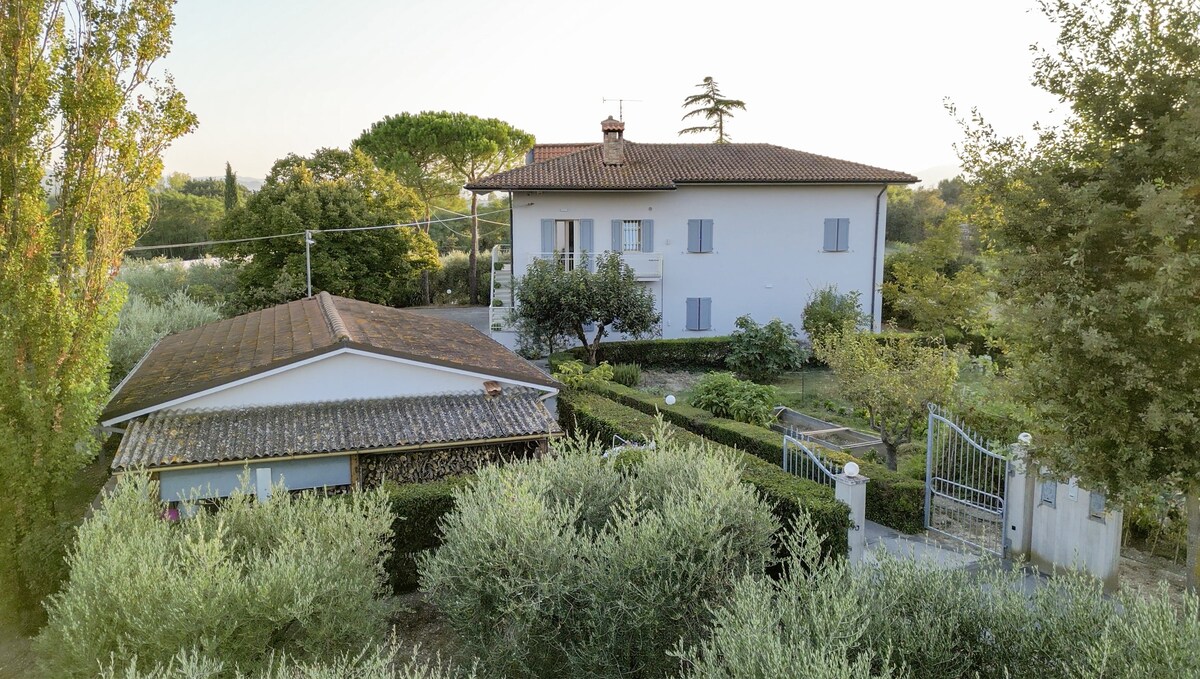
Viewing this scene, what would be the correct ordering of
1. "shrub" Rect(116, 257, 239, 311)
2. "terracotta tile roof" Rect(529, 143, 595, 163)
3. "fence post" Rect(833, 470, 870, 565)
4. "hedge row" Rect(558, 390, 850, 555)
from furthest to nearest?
1. "terracotta tile roof" Rect(529, 143, 595, 163)
2. "shrub" Rect(116, 257, 239, 311)
3. "fence post" Rect(833, 470, 870, 565)
4. "hedge row" Rect(558, 390, 850, 555)

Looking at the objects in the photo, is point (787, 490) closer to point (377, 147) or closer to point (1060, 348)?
point (1060, 348)

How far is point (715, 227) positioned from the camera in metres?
27.2

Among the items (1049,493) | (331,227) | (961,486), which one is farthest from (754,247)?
(1049,493)

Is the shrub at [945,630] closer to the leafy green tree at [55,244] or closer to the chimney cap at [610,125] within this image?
the leafy green tree at [55,244]

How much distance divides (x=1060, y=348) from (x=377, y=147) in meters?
39.7

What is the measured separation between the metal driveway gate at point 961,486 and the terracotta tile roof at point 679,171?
1643 centimetres

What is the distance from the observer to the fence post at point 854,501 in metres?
8.80

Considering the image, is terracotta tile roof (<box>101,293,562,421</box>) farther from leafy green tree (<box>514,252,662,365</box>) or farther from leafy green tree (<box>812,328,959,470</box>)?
leafy green tree (<box>812,328,959,470</box>)

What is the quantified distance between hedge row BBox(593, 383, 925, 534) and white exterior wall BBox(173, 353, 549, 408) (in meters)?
3.90

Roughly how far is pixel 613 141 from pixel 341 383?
1833 cm

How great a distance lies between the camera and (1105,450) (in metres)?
6.15

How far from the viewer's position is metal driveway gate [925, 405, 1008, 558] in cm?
1014

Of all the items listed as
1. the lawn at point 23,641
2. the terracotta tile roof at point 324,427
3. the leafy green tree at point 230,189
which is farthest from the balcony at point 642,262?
the leafy green tree at point 230,189

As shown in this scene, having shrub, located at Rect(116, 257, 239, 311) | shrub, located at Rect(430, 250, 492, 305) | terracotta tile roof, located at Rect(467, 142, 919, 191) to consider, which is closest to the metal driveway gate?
terracotta tile roof, located at Rect(467, 142, 919, 191)
